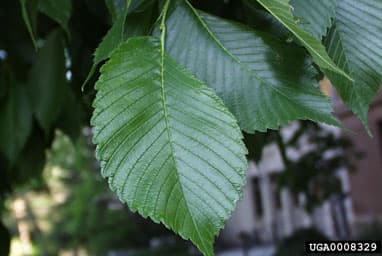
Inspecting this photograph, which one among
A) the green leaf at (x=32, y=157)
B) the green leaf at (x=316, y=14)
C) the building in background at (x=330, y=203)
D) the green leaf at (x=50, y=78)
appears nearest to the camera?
the green leaf at (x=316, y=14)

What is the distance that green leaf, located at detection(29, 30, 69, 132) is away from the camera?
1.43m

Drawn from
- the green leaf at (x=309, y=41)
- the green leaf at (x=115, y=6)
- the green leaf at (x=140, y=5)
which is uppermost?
the green leaf at (x=115, y=6)

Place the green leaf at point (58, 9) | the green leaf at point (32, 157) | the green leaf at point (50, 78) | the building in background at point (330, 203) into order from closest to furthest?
the green leaf at point (58, 9) < the green leaf at point (50, 78) < the green leaf at point (32, 157) < the building in background at point (330, 203)

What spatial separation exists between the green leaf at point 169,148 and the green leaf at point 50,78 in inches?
33.5

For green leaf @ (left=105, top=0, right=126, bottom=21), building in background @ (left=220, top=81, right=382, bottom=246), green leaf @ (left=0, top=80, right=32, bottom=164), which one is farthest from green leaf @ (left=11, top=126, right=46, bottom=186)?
building in background @ (left=220, top=81, right=382, bottom=246)

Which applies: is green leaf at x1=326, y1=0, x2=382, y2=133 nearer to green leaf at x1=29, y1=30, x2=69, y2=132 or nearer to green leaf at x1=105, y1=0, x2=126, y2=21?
green leaf at x1=105, y1=0, x2=126, y2=21

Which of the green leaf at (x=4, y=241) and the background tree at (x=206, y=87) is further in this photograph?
the green leaf at (x=4, y=241)

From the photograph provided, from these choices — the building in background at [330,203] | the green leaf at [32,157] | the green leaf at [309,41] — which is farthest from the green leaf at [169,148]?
the building in background at [330,203]

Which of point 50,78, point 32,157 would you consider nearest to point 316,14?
point 50,78

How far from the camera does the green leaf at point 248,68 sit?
2.16 feet

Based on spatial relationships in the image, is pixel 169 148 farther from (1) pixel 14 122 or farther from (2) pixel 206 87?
(1) pixel 14 122

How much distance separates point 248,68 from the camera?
2.23 feet

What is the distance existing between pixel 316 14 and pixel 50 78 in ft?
2.99

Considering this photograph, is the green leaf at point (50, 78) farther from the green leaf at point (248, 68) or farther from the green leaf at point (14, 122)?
the green leaf at point (248, 68)
